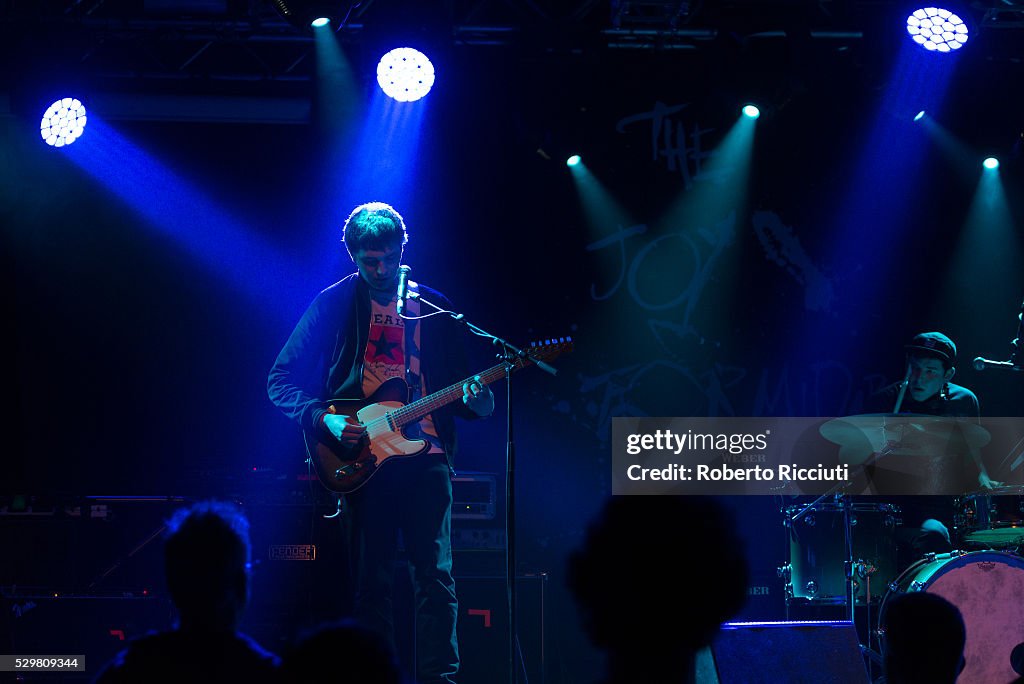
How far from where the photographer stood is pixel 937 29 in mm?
6812

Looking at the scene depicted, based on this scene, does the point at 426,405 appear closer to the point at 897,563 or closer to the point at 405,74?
the point at 405,74

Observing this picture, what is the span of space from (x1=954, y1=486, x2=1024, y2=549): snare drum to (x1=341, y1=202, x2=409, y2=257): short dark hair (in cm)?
377

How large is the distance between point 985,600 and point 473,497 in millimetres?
2951

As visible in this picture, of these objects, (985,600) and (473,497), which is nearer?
(985,600)

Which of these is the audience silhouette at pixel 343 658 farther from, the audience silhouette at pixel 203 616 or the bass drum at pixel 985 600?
the bass drum at pixel 985 600

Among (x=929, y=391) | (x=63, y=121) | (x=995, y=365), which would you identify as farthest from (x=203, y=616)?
(x=929, y=391)

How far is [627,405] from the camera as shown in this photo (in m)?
7.66

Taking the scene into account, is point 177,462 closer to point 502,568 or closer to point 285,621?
point 285,621

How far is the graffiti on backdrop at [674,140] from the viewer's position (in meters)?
7.72

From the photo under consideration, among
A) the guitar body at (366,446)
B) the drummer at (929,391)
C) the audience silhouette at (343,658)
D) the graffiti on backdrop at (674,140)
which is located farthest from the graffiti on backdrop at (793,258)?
the audience silhouette at (343,658)

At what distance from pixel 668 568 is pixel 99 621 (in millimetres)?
5071

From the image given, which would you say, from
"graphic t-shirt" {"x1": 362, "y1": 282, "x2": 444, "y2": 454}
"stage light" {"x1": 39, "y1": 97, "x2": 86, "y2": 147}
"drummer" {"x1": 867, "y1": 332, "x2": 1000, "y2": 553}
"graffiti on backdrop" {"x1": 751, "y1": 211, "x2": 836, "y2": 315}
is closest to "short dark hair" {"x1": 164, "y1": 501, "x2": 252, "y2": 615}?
"graphic t-shirt" {"x1": 362, "y1": 282, "x2": 444, "y2": 454}

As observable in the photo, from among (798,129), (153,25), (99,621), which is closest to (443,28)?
(153,25)

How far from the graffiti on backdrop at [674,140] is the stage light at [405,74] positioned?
5.04 ft
